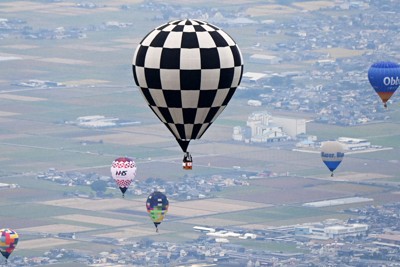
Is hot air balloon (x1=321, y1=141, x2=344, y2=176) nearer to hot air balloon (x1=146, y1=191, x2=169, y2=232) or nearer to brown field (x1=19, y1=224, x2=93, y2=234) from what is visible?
hot air balloon (x1=146, y1=191, x2=169, y2=232)

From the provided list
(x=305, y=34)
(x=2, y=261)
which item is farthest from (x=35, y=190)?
(x=305, y=34)

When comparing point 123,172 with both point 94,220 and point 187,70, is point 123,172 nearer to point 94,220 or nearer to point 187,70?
point 94,220

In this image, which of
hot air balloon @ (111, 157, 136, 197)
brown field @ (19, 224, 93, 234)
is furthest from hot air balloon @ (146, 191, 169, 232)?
brown field @ (19, 224, 93, 234)

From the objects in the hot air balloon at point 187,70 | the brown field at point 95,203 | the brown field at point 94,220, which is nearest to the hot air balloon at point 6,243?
the brown field at point 94,220

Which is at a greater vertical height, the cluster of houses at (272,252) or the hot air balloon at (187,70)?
the hot air balloon at (187,70)

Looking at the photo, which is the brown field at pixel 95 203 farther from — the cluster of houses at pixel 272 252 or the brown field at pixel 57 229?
the cluster of houses at pixel 272 252

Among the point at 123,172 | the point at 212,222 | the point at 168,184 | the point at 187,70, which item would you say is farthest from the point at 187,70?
the point at 168,184

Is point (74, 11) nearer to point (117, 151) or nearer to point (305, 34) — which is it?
point (305, 34)
